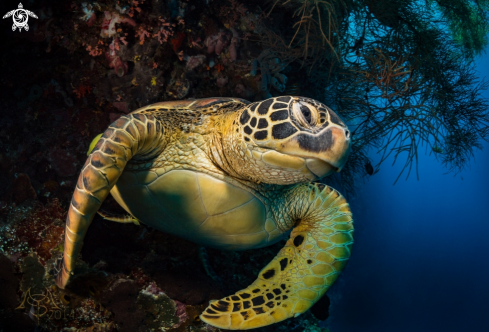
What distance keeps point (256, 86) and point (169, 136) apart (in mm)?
1451

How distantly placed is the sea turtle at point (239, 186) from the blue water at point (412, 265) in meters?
6.53

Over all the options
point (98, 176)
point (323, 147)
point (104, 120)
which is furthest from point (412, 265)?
point (98, 176)

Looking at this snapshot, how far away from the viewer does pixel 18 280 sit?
211cm

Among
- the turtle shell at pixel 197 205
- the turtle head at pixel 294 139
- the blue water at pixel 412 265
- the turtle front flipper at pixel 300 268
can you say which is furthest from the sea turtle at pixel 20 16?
the blue water at pixel 412 265

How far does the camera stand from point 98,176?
1.20 m

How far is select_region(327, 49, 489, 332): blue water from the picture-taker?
28.2ft

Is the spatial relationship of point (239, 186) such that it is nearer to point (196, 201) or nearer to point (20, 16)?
point (196, 201)

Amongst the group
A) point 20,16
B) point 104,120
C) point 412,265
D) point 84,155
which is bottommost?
point 412,265

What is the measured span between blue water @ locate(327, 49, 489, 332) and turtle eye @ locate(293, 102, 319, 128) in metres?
7.52

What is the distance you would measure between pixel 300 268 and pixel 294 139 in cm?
110

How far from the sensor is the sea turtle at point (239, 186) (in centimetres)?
122

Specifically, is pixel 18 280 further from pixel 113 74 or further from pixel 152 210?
pixel 113 74

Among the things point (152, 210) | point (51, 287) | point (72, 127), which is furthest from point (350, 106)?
point (51, 287)

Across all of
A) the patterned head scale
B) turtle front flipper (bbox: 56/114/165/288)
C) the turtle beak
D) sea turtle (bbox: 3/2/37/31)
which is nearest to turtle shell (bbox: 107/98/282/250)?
turtle front flipper (bbox: 56/114/165/288)
